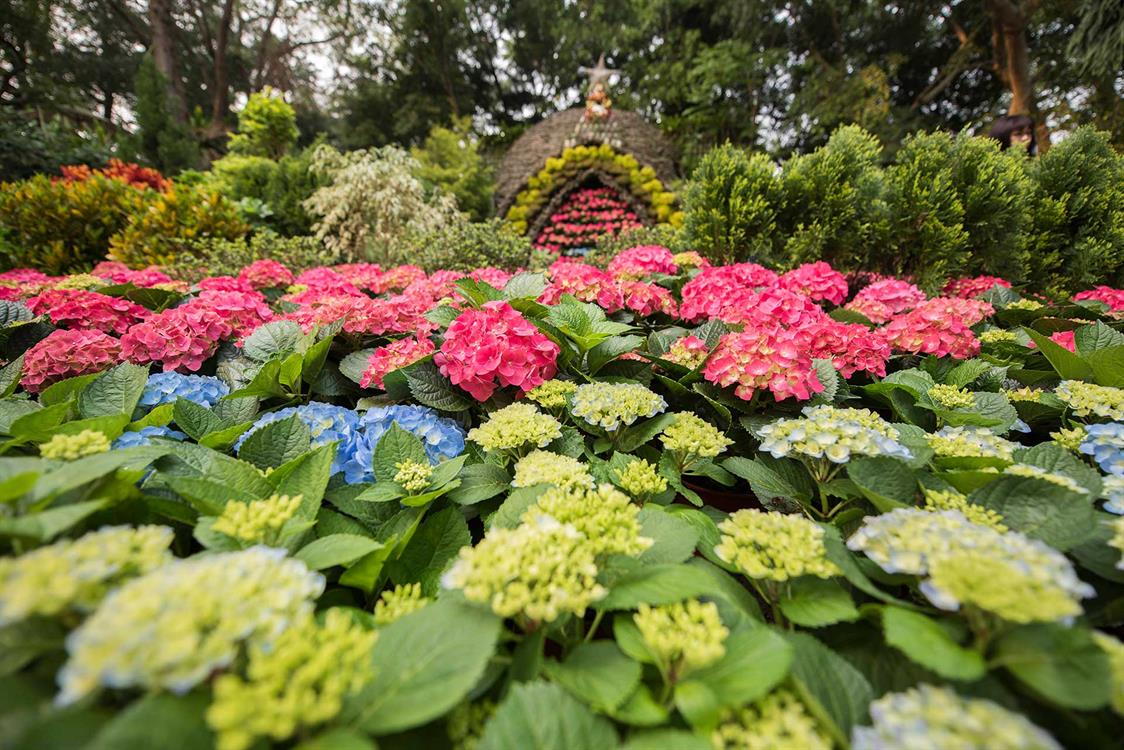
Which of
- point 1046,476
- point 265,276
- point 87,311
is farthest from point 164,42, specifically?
point 1046,476

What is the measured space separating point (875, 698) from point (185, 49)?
2540cm

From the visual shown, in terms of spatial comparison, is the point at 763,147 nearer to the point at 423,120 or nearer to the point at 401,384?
the point at 423,120

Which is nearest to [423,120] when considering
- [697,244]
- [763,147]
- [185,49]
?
[185,49]

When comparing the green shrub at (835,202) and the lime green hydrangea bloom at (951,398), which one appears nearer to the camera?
the lime green hydrangea bloom at (951,398)

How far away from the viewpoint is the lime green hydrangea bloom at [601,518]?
28.5 inches

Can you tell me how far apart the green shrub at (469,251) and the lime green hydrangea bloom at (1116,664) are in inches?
169

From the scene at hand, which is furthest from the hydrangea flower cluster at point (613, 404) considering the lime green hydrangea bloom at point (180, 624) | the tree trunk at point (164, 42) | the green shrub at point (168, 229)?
the tree trunk at point (164, 42)

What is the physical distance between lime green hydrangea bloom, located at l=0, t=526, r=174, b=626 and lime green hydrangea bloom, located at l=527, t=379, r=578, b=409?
907 millimetres

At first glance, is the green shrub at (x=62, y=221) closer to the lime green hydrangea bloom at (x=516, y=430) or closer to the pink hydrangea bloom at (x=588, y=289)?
the pink hydrangea bloom at (x=588, y=289)

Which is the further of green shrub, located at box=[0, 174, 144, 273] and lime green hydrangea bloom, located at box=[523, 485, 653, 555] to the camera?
green shrub, located at box=[0, 174, 144, 273]

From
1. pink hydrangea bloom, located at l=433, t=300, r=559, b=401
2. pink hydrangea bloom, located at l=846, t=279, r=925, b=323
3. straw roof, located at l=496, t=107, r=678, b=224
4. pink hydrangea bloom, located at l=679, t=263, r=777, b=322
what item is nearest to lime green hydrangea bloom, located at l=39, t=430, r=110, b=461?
pink hydrangea bloom, located at l=433, t=300, r=559, b=401

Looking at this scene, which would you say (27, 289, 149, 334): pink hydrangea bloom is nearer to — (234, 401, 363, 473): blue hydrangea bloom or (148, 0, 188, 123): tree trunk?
(234, 401, 363, 473): blue hydrangea bloom

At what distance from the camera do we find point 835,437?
1035 mm

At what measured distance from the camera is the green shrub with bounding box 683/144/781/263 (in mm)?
3326
